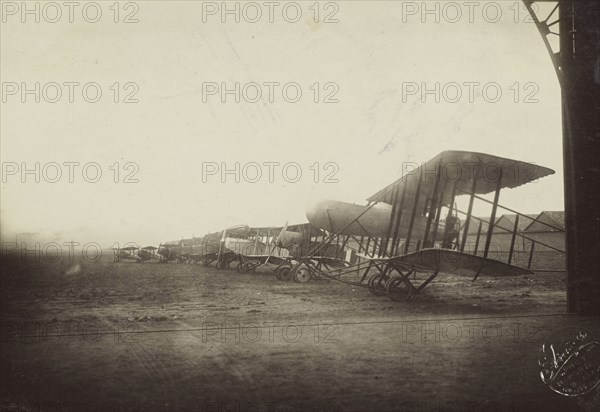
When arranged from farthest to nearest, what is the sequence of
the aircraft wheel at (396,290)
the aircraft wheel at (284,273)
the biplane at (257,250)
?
the biplane at (257,250) → the aircraft wheel at (284,273) → the aircraft wheel at (396,290)

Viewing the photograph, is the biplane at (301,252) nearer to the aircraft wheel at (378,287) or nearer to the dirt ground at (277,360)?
the aircraft wheel at (378,287)

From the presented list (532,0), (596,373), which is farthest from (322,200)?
(596,373)

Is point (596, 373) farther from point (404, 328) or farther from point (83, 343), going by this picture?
point (83, 343)

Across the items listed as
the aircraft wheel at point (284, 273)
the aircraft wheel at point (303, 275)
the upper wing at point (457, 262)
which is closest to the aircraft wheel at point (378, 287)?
the upper wing at point (457, 262)

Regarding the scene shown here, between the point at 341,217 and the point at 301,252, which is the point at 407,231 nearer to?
the point at 341,217

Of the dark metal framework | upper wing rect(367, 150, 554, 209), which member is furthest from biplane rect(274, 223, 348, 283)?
the dark metal framework
